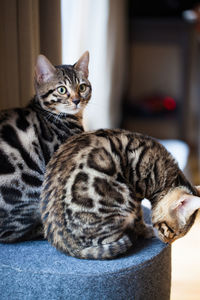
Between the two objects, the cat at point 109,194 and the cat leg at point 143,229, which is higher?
the cat at point 109,194

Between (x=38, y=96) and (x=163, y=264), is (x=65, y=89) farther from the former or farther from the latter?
(x=163, y=264)

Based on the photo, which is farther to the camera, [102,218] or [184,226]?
[184,226]

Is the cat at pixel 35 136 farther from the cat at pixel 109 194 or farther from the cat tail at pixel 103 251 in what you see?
the cat tail at pixel 103 251

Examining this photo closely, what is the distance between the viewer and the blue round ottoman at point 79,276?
4.13 ft

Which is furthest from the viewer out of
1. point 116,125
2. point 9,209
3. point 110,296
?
point 116,125

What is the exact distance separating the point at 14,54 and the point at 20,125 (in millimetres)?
452

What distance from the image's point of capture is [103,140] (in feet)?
4.73

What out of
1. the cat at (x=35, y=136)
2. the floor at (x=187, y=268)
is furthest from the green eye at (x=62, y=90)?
the floor at (x=187, y=268)

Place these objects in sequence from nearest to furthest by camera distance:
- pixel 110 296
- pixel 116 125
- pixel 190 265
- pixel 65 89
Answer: pixel 110 296 → pixel 65 89 → pixel 190 265 → pixel 116 125

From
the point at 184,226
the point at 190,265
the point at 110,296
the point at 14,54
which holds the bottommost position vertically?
the point at 190,265

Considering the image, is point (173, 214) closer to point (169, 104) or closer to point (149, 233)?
point (149, 233)

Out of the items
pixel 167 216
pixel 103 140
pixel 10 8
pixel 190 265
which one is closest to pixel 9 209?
pixel 103 140

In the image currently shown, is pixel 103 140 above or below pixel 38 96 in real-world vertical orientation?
below

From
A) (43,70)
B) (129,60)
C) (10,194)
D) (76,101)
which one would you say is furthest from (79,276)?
(129,60)
